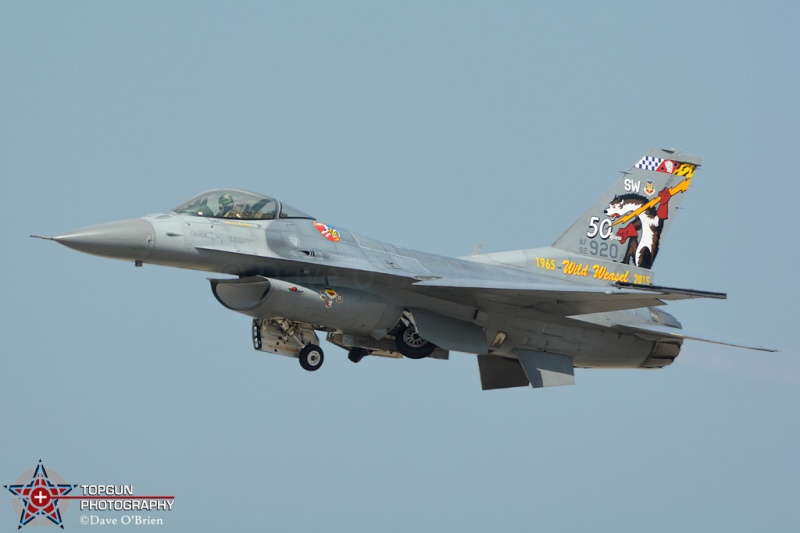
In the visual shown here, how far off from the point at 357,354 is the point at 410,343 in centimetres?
108

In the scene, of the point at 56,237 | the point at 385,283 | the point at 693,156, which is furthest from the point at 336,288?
the point at 693,156

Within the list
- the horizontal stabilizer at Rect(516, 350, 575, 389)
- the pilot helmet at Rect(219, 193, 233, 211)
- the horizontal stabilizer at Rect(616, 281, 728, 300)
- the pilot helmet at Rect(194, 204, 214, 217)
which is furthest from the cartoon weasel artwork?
the pilot helmet at Rect(194, 204, 214, 217)

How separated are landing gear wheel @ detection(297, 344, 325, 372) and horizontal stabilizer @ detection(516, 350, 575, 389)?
134 inches

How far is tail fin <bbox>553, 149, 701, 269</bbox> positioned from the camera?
21.7m

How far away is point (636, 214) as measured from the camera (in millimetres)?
22016

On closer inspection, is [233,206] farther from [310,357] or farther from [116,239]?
[310,357]

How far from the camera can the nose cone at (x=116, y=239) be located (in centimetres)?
1697

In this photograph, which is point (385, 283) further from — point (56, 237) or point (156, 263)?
point (56, 237)

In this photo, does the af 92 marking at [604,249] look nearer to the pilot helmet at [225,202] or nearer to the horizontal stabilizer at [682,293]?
the horizontal stabilizer at [682,293]

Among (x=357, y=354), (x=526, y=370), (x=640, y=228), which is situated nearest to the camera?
(x=357, y=354)

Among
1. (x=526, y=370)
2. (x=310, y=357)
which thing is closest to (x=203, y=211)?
(x=310, y=357)

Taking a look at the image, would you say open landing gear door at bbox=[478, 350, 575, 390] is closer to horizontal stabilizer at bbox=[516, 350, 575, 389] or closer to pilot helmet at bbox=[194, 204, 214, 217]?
horizontal stabilizer at bbox=[516, 350, 575, 389]

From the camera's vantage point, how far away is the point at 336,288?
A: 722 inches

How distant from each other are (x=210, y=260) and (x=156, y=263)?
0.72 metres
